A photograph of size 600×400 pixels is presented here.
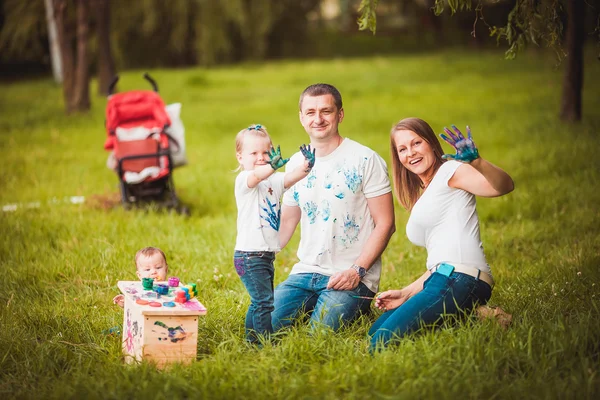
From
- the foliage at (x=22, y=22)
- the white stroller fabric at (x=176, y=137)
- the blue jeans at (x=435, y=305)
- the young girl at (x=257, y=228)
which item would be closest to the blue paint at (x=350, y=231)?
the young girl at (x=257, y=228)

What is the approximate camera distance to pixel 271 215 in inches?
→ 161

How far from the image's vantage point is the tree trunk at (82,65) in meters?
13.1

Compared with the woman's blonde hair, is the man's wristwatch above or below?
below

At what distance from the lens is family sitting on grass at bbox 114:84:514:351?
153 inches

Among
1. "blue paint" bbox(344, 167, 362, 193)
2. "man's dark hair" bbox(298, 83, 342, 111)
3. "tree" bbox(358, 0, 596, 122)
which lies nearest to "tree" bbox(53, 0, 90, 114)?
"tree" bbox(358, 0, 596, 122)

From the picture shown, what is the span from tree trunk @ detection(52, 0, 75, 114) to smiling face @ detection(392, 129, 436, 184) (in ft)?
32.5

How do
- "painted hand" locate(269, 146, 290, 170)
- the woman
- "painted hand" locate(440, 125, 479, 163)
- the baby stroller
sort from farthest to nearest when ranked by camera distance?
1. the baby stroller
2. the woman
3. "painted hand" locate(269, 146, 290, 170)
4. "painted hand" locate(440, 125, 479, 163)

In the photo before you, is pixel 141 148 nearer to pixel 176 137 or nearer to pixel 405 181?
pixel 176 137

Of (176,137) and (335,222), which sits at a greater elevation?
(176,137)

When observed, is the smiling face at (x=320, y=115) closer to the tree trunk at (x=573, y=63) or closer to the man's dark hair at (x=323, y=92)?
the man's dark hair at (x=323, y=92)

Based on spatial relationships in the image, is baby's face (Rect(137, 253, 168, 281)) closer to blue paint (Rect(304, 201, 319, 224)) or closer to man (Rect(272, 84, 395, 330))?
man (Rect(272, 84, 395, 330))

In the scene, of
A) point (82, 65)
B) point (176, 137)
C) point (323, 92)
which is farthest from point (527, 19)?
point (82, 65)

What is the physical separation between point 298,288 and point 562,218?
341 centimetres

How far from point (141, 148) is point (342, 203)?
3954 mm
